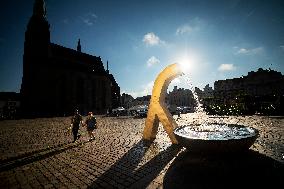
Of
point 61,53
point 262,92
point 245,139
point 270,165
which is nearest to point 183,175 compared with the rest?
point 245,139

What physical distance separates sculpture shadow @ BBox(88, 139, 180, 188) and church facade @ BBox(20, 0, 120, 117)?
123 ft

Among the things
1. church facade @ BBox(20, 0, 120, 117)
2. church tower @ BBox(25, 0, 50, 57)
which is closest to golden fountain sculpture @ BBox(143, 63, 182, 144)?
church facade @ BBox(20, 0, 120, 117)

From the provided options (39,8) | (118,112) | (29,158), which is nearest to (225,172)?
(29,158)

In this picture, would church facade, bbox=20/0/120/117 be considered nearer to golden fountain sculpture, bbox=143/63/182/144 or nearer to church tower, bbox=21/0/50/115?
church tower, bbox=21/0/50/115

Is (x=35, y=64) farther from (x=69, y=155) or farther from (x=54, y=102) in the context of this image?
(x=69, y=155)

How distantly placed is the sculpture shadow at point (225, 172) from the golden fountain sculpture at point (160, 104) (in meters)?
2.85

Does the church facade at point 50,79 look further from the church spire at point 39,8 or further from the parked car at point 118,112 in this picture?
the parked car at point 118,112

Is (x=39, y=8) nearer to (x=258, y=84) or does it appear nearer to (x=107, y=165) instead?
(x=107, y=165)

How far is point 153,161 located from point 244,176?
2704 millimetres

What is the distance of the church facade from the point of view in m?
39.8

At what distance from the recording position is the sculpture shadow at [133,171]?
4732mm

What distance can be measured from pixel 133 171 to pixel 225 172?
249cm

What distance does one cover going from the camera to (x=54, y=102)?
4203 centimetres

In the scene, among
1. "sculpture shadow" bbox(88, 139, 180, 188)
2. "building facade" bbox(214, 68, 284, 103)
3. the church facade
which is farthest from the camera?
"building facade" bbox(214, 68, 284, 103)
